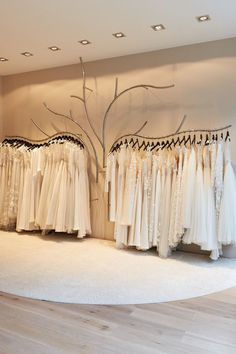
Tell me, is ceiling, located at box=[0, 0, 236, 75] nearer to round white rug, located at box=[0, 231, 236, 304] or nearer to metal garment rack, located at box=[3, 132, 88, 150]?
metal garment rack, located at box=[3, 132, 88, 150]

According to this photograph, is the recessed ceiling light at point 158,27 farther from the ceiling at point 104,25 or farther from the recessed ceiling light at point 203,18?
the recessed ceiling light at point 203,18

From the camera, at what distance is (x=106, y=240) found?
4305 mm

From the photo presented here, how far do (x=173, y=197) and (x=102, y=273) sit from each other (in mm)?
1205

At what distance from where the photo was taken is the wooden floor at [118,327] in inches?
71.6

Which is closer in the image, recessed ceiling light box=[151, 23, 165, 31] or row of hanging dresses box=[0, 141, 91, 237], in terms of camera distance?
recessed ceiling light box=[151, 23, 165, 31]

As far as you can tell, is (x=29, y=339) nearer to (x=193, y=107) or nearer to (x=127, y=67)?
(x=193, y=107)

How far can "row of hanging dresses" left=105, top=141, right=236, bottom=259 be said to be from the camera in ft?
10.8

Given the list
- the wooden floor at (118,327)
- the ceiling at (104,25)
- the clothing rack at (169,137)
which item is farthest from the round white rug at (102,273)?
the ceiling at (104,25)

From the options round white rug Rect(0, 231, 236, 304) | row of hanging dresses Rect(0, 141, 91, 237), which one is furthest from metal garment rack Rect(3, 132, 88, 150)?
round white rug Rect(0, 231, 236, 304)

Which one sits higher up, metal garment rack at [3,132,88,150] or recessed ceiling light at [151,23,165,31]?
recessed ceiling light at [151,23,165,31]

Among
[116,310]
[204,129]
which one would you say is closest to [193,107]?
[204,129]

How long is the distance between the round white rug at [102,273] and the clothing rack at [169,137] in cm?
138

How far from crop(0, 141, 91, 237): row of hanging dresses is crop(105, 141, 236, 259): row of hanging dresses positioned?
526 mm

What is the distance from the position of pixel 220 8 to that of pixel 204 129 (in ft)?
4.40
